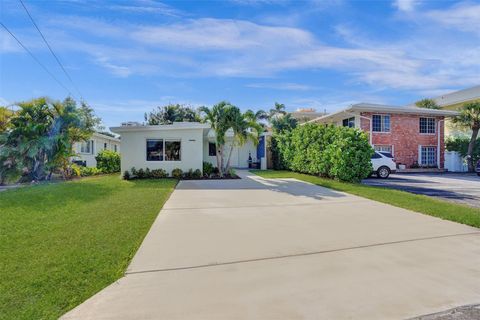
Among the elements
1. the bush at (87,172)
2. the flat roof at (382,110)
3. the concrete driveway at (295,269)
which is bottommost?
the concrete driveway at (295,269)

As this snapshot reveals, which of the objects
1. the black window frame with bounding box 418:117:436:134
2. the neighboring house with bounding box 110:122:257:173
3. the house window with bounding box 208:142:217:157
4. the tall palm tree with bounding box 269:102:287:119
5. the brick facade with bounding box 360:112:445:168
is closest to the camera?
the neighboring house with bounding box 110:122:257:173

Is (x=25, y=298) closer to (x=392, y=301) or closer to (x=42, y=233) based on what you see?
(x=42, y=233)

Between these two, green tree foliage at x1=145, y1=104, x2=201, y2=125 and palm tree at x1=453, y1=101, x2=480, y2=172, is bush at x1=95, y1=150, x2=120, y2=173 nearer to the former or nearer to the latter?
green tree foliage at x1=145, y1=104, x2=201, y2=125

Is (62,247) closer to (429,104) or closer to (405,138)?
(405,138)

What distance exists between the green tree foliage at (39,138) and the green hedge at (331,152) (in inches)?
507

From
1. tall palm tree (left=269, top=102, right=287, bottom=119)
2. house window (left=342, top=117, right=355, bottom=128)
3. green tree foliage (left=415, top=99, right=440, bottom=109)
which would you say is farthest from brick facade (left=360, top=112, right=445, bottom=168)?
tall palm tree (left=269, top=102, right=287, bottom=119)

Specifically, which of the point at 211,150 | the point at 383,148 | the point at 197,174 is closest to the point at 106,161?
the point at 211,150

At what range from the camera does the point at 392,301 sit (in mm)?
3125

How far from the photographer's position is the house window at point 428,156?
22.7 meters

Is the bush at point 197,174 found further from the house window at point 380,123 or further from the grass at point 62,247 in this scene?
the house window at point 380,123

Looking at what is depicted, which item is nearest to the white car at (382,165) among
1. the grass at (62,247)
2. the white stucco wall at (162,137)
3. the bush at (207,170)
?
the bush at (207,170)

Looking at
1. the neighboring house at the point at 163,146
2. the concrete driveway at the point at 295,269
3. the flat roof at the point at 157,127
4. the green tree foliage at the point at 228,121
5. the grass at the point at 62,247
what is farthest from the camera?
the green tree foliage at the point at 228,121

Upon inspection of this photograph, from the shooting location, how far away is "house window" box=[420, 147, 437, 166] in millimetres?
22656

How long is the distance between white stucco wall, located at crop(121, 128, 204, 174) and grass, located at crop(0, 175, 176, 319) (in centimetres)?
695
